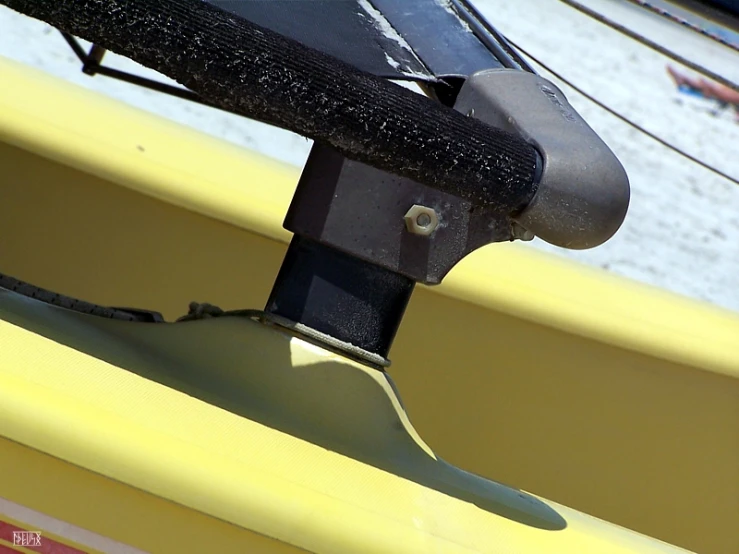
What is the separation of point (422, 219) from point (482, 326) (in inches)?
13.0

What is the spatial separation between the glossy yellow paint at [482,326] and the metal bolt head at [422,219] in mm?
304

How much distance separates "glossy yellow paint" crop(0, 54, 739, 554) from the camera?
77cm

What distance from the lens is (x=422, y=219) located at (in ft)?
1.48

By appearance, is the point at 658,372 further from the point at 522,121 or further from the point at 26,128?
the point at 26,128

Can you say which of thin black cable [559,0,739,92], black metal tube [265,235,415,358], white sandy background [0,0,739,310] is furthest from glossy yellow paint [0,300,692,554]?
white sandy background [0,0,739,310]

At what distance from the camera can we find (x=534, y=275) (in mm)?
792

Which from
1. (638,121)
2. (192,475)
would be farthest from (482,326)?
(638,121)

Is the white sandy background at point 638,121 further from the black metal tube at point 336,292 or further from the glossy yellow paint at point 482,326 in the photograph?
the black metal tube at point 336,292

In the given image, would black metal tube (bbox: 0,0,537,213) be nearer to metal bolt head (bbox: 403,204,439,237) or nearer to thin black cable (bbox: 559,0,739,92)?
metal bolt head (bbox: 403,204,439,237)

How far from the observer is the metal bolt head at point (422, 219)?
45cm

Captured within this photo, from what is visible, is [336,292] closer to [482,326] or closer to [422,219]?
[422,219]

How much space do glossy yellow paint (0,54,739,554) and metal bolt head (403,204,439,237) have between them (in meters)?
0.30

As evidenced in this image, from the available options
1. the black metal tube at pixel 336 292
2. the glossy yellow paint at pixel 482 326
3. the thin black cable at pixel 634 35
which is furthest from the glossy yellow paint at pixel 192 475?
the thin black cable at pixel 634 35

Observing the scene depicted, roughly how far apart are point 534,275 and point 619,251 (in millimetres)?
583
